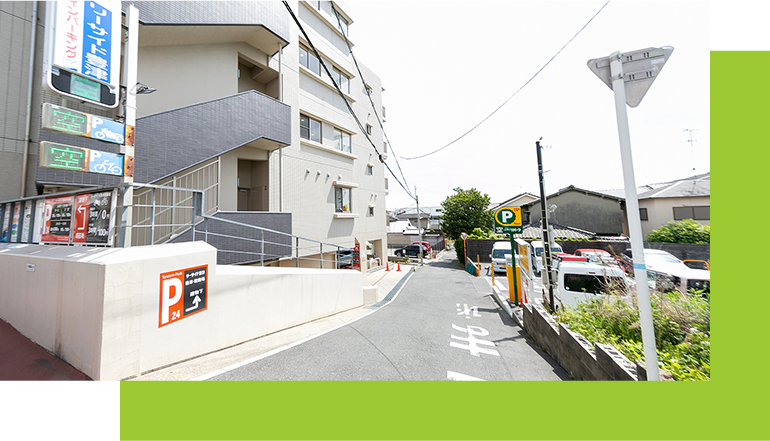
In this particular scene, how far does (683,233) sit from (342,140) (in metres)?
21.3

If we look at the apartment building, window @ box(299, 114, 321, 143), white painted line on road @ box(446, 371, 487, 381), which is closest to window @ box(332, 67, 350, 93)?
the apartment building

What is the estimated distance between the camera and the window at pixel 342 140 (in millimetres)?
15783

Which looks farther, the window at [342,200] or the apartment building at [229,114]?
the window at [342,200]

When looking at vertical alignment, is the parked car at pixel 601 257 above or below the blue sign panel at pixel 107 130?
below

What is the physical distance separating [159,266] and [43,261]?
74.2 inches

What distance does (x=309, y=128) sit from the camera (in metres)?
13.8

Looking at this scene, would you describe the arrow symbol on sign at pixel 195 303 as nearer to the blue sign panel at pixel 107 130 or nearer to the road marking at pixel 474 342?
the blue sign panel at pixel 107 130

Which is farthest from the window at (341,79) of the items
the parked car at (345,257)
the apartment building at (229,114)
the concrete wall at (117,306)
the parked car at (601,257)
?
the parked car at (601,257)

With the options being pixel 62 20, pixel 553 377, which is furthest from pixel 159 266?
pixel 553 377

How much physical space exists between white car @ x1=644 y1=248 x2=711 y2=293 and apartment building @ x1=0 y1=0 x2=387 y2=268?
949cm

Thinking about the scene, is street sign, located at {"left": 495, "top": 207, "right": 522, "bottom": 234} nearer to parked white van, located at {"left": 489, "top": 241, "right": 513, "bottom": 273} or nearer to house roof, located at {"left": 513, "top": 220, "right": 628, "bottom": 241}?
parked white van, located at {"left": 489, "top": 241, "right": 513, "bottom": 273}

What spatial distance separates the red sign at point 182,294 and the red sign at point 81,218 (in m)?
1.59

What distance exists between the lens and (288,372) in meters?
3.82

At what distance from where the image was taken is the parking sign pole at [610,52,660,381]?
105 inches
